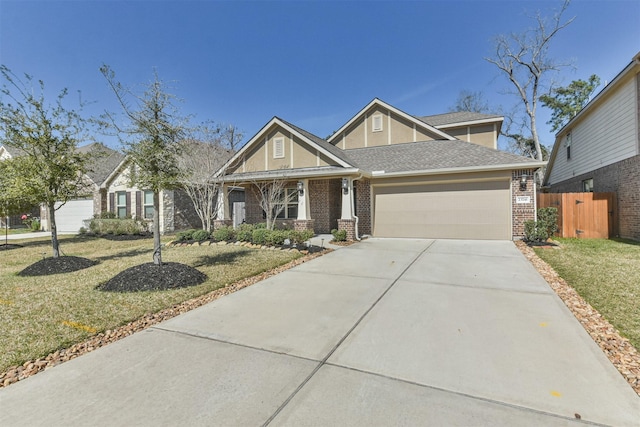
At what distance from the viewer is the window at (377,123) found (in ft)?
51.3

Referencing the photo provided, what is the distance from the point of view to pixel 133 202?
15867 mm

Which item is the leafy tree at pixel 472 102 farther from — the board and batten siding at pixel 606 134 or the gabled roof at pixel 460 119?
the board and batten siding at pixel 606 134

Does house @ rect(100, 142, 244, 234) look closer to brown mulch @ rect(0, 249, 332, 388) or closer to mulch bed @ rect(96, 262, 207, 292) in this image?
mulch bed @ rect(96, 262, 207, 292)

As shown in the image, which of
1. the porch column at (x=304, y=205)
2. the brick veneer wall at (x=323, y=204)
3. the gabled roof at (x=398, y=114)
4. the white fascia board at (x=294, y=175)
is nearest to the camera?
the white fascia board at (x=294, y=175)

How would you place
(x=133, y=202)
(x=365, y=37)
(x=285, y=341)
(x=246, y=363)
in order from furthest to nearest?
1. (x=133, y=202)
2. (x=365, y=37)
3. (x=285, y=341)
4. (x=246, y=363)

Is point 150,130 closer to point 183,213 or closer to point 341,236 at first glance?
point 341,236

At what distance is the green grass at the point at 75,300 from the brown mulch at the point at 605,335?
17.9ft

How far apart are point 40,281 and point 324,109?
795 inches

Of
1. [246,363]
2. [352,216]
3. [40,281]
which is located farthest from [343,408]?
[352,216]

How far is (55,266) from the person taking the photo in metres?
6.70

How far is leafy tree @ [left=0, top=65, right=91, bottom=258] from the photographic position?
6328 mm

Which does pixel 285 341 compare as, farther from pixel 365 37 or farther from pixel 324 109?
pixel 324 109

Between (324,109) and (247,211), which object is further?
(324,109)

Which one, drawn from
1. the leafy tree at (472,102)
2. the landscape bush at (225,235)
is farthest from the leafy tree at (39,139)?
the leafy tree at (472,102)
